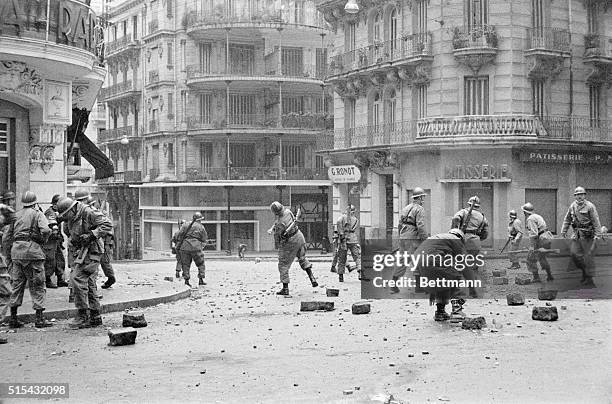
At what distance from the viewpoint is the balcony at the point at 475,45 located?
32062 millimetres

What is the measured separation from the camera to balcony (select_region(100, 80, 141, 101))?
176ft

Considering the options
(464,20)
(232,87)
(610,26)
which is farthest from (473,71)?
(232,87)

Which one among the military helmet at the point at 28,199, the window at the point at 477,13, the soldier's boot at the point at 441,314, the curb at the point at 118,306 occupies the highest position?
the window at the point at 477,13

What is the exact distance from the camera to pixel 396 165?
3581 cm

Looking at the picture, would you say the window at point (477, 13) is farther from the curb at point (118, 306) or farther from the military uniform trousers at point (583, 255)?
the curb at point (118, 306)

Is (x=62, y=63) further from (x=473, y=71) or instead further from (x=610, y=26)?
(x=610, y=26)

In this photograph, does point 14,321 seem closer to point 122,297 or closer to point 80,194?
point 80,194

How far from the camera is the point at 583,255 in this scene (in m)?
16.0

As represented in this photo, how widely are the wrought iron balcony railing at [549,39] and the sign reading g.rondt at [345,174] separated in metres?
8.79

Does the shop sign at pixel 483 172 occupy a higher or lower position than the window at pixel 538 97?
lower

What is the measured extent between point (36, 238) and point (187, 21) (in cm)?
3706

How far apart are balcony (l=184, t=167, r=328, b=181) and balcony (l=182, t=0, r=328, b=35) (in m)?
7.59

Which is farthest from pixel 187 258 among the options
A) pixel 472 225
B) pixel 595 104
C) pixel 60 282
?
pixel 595 104

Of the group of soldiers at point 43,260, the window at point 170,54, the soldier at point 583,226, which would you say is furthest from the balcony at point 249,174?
the group of soldiers at point 43,260
